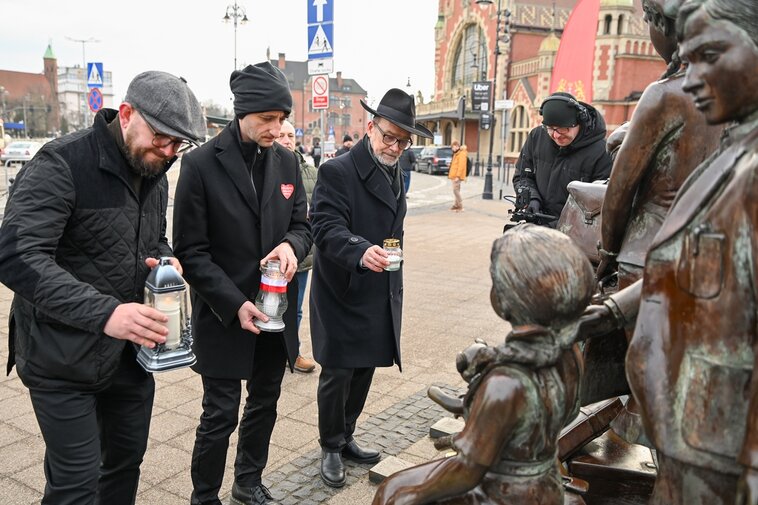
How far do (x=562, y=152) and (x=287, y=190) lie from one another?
2.91m

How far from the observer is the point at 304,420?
4594 millimetres

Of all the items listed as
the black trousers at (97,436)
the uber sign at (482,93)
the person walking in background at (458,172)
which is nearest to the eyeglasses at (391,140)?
the black trousers at (97,436)

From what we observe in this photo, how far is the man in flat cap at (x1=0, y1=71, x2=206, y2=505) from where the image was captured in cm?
231

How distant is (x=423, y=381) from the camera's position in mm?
5383

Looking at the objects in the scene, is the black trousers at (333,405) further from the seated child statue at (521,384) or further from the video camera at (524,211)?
the video camera at (524,211)

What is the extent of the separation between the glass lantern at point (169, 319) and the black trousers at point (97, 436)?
248mm

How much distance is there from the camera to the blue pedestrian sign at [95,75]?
50.4ft

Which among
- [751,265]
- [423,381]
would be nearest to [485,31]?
[423,381]

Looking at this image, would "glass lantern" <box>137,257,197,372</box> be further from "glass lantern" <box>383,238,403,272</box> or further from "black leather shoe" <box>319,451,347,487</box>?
"black leather shoe" <box>319,451,347,487</box>

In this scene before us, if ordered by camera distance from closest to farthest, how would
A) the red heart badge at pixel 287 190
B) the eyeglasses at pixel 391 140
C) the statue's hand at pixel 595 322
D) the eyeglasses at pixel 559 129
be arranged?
the statue's hand at pixel 595 322 < the red heart badge at pixel 287 190 < the eyeglasses at pixel 391 140 < the eyeglasses at pixel 559 129

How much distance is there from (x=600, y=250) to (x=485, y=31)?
53172 millimetres

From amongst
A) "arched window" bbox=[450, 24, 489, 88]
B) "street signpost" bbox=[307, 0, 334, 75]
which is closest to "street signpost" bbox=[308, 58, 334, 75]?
"street signpost" bbox=[307, 0, 334, 75]

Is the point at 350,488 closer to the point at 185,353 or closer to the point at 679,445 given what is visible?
the point at 185,353

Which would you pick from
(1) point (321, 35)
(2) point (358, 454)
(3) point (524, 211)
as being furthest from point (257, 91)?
(1) point (321, 35)
